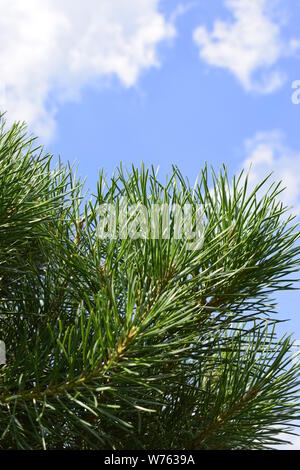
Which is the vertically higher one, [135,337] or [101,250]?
[101,250]

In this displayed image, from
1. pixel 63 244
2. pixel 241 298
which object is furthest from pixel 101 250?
pixel 241 298

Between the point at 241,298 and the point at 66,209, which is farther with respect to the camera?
the point at 66,209

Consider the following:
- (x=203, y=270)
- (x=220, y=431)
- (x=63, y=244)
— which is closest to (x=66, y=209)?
(x=63, y=244)

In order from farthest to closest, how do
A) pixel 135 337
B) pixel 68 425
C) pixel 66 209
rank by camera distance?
1. pixel 66 209
2. pixel 68 425
3. pixel 135 337

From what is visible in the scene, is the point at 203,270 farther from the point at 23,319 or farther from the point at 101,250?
the point at 23,319

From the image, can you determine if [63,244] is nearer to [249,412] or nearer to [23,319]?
[23,319]

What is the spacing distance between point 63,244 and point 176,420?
0.88 feet

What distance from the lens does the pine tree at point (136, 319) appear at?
0.65 metres

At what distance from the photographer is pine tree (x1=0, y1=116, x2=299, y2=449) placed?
652mm

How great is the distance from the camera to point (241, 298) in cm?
74

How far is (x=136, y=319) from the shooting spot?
0.63m

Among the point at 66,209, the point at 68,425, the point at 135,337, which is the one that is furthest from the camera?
the point at 66,209

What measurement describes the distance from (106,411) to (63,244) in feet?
0.78

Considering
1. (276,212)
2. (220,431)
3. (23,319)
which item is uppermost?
(276,212)
